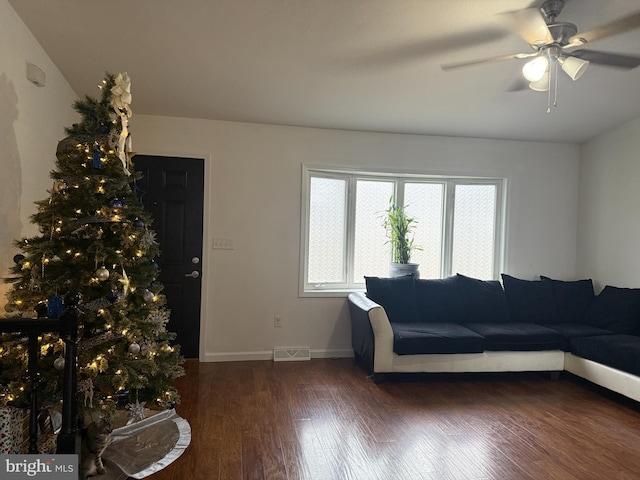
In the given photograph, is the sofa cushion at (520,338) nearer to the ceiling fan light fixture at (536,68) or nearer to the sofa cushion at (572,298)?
the sofa cushion at (572,298)

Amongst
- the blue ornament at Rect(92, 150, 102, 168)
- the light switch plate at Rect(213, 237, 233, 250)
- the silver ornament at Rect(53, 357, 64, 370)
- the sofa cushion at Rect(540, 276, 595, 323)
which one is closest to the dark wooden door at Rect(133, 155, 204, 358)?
the light switch plate at Rect(213, 237, 233, 250)

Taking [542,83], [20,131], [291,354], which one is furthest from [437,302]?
[20,131]

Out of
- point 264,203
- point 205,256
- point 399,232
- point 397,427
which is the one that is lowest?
point 397,427

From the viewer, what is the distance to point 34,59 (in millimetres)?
2660

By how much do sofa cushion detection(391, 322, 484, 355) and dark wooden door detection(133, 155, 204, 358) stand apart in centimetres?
198

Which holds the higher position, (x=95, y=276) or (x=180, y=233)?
(x=180, y=233)

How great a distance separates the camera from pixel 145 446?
7.19 ft

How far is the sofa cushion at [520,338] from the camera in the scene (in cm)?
377

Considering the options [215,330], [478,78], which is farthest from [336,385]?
[478,78]

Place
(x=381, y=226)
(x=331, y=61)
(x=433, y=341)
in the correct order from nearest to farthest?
(x=331, y=61) → (x=433, y=341) → (x=381, y=226)

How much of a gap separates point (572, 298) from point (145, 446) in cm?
422

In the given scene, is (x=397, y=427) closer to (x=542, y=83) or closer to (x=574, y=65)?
(x=542, y=83)

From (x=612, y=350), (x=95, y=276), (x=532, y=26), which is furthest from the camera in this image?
(x=612, y=350)

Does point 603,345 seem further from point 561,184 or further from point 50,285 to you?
point 50,285
